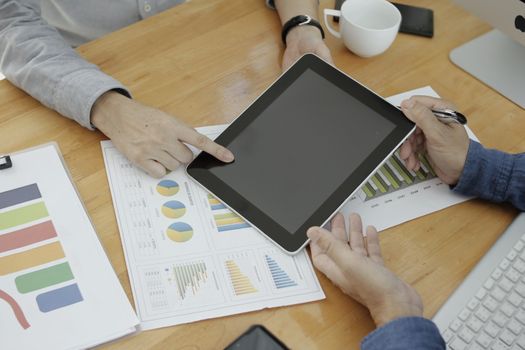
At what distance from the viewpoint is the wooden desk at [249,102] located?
29.2 inches

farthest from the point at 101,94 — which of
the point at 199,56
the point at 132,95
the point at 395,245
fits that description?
the point at 395,245

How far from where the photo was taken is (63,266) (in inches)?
29.1

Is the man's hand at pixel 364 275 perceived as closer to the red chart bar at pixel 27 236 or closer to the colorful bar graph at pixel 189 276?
the colorful bar graph at pixel 189 276

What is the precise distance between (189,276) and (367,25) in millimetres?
611

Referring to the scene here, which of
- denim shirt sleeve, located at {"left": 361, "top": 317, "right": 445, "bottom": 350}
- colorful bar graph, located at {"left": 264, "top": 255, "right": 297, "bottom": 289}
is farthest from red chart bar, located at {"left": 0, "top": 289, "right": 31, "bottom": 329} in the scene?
denim shirt sleeve, located at {"left": 361, "top": 317, "right": 445, "bottom": 350}

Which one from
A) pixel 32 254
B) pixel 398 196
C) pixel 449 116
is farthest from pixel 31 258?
pixel 449 116

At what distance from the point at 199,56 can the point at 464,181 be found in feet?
1.67

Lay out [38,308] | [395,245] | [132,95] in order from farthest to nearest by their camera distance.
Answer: [132,95], [395,245], [38,308]

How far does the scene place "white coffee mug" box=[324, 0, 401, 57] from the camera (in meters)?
1.03

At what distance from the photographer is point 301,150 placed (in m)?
0.85

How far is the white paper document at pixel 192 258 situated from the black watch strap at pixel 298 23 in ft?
1.24

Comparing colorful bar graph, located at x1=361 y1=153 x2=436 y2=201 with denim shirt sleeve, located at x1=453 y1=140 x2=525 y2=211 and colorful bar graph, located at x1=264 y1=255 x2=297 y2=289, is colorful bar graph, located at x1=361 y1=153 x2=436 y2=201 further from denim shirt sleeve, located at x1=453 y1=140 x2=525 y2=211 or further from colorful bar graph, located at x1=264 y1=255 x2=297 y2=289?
colorful bar graph, located at x1=264 y1=255 x2=297 y2=289

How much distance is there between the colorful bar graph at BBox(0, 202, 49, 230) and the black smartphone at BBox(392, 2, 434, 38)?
756 mm

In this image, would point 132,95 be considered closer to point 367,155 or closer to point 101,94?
point 101,94
